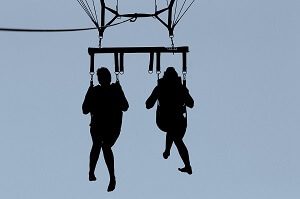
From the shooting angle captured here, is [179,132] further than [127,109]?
Yes

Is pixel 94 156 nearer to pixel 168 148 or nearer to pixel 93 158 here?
pixel 93 158

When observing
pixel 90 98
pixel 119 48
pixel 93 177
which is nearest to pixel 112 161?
pixel 93 177

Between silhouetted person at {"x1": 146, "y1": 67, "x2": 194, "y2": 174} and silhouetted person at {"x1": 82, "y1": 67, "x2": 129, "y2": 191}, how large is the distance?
2.44 ft

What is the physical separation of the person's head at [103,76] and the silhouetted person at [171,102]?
923 mm

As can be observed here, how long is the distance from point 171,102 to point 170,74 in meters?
0.49

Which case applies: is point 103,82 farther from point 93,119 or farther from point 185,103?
point 185,103

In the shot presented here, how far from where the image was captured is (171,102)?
1153 cm

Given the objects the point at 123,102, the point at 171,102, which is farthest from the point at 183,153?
the point at 123,102

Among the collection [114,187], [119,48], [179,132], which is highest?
[119,48]

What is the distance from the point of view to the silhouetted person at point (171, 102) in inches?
449

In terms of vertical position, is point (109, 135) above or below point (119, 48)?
below

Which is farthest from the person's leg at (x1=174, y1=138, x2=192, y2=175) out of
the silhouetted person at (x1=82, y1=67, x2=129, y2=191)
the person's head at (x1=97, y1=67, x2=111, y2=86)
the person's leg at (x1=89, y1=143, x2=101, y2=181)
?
the person's head at (x1=97, y1=67, x2=111, y2=86)

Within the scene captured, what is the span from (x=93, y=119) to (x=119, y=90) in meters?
0.67

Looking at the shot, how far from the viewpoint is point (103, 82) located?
1091 centimetres
